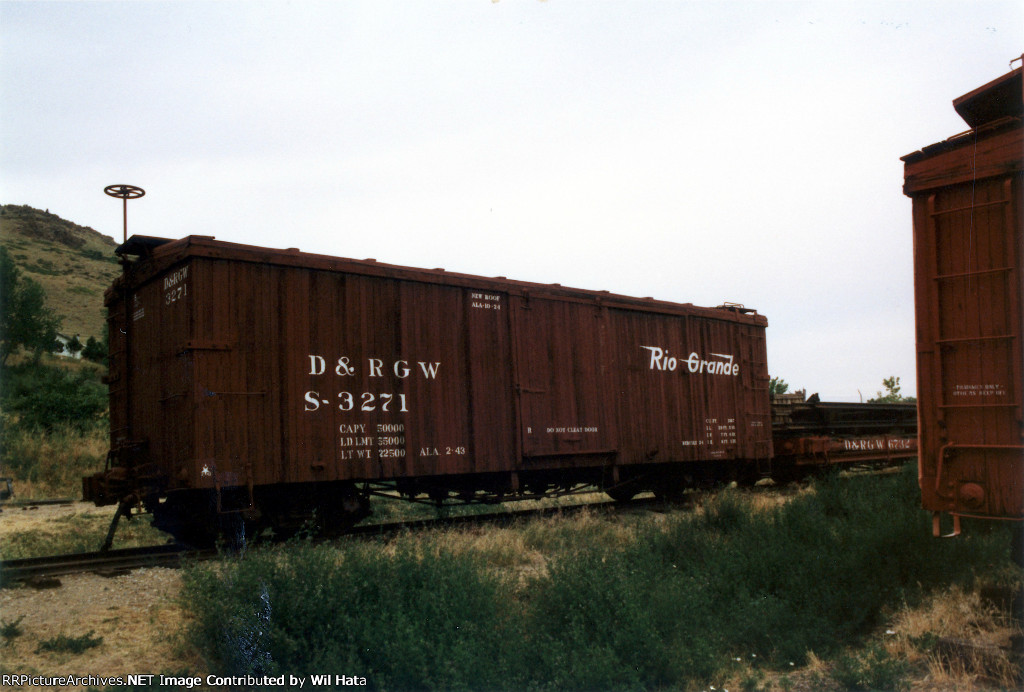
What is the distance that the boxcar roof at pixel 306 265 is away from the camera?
884cm

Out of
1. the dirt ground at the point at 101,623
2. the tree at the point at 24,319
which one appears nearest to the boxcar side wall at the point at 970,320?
the dirt ground at the point at 101,623

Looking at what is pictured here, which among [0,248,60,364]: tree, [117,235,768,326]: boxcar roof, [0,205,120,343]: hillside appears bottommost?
[117,235,768,326]: boxcar roof

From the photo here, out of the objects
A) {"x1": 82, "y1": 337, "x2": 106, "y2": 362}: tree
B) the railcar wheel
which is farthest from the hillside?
the railcar wheel

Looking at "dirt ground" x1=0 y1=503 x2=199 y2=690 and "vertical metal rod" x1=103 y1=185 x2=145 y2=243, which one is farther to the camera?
"vertical metal rod" x1=103 y1=185 x2=145 y2=243

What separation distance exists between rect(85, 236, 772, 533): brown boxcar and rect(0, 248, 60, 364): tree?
31161 mm

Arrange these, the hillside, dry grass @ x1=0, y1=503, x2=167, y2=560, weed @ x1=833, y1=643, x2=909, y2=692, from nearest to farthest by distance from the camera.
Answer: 1. weed @ x1=833, y1=643, x2=909, y2=692
2. dry grass @ x1=0, y1=503, x2=167, y2=560
3. the hillside

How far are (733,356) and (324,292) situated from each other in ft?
29.6

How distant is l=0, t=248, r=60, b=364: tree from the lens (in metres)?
36.2

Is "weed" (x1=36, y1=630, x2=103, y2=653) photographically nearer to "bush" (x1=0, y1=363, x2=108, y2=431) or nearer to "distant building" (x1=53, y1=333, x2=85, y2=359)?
"bush" (x1=0, y1=363, x2=108, y2=431)

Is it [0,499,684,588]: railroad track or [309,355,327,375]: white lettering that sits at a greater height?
[309,355,327,375]: white lettering

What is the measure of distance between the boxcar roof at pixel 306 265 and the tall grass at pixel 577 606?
3.73m

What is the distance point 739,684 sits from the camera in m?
5.60

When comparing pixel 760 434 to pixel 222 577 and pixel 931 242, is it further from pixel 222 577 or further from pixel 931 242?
pixel 222 577

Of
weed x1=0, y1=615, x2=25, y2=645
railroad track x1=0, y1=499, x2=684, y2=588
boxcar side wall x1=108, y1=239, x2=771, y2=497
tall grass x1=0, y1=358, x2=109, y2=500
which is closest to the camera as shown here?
weed x1=0, y1=615, x2=25, y2=645
